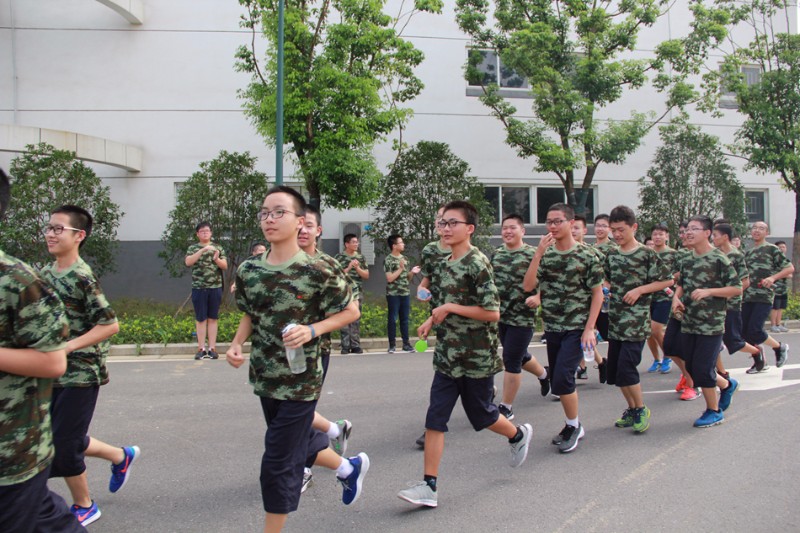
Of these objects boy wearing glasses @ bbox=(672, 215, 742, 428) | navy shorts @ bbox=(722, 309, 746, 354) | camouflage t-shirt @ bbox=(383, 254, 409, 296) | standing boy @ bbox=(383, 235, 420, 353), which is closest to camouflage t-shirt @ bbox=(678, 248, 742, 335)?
boy wearing glasses @ bbox=(672, 215, 742, 428)

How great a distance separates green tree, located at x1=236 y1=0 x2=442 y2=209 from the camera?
1223cm

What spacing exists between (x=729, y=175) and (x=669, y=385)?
11.1m

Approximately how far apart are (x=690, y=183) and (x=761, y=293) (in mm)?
8892

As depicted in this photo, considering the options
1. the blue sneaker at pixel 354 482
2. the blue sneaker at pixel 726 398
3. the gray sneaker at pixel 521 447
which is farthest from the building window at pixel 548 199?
the blue sneaker at pixel 354 482

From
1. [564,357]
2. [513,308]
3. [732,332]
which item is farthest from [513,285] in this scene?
[732,332]

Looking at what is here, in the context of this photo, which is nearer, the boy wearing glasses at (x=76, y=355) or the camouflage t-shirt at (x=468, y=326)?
the boy wearing glasses at (x=76, y=355)

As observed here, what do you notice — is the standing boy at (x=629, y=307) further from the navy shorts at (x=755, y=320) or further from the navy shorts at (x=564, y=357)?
the navy shorts at (x=755, y=320)

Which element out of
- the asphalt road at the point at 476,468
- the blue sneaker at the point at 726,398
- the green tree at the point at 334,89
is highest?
the green tree at the point at 334,89

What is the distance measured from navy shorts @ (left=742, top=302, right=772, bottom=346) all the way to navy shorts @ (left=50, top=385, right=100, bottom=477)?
26.4 feet

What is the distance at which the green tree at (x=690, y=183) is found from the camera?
53.9 feet

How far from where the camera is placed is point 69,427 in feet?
11.8

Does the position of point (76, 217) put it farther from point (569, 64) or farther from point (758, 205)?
point (758, 205)

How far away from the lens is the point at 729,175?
16688 mm

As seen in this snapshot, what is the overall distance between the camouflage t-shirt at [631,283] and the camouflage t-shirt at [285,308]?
3.35 metres
